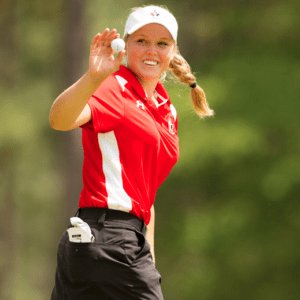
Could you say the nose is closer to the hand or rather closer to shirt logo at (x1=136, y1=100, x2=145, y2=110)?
shirt logo at (x1=136, y1=100, x2=145, y2=110)

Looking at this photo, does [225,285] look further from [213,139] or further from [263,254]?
[213,139]

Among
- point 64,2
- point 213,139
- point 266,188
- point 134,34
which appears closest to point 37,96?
point 64,2

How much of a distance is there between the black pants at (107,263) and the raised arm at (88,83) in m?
0.50

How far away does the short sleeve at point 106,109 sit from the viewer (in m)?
2.27

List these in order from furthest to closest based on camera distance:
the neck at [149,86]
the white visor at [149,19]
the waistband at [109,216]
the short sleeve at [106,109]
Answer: the neck at [149,86]
the white visor at [149,19]
the waistband at [109,216]
the short sleeve at [106,109]

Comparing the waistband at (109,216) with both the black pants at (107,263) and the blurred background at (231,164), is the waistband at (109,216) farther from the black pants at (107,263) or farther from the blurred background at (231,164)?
the blurred background at (231,164)

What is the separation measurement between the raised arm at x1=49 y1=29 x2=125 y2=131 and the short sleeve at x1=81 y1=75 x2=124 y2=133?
15 cm

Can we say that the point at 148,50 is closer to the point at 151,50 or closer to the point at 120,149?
the point at 151,50

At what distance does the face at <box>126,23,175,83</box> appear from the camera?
267 cm

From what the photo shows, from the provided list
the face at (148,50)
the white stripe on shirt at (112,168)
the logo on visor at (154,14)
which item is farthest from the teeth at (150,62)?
the white stripe on shirt at (112,168)

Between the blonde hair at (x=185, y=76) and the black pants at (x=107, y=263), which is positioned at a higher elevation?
the blonde hair at (x=185, y=76)

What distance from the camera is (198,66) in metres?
10.6

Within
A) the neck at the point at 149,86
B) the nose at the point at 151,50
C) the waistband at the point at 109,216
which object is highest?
the nose at the point at 151,50

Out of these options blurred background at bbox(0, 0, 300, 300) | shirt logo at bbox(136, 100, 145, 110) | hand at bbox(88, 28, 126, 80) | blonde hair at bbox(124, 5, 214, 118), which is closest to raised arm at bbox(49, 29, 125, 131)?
hand at bbox(88, 28, 126, 80)
